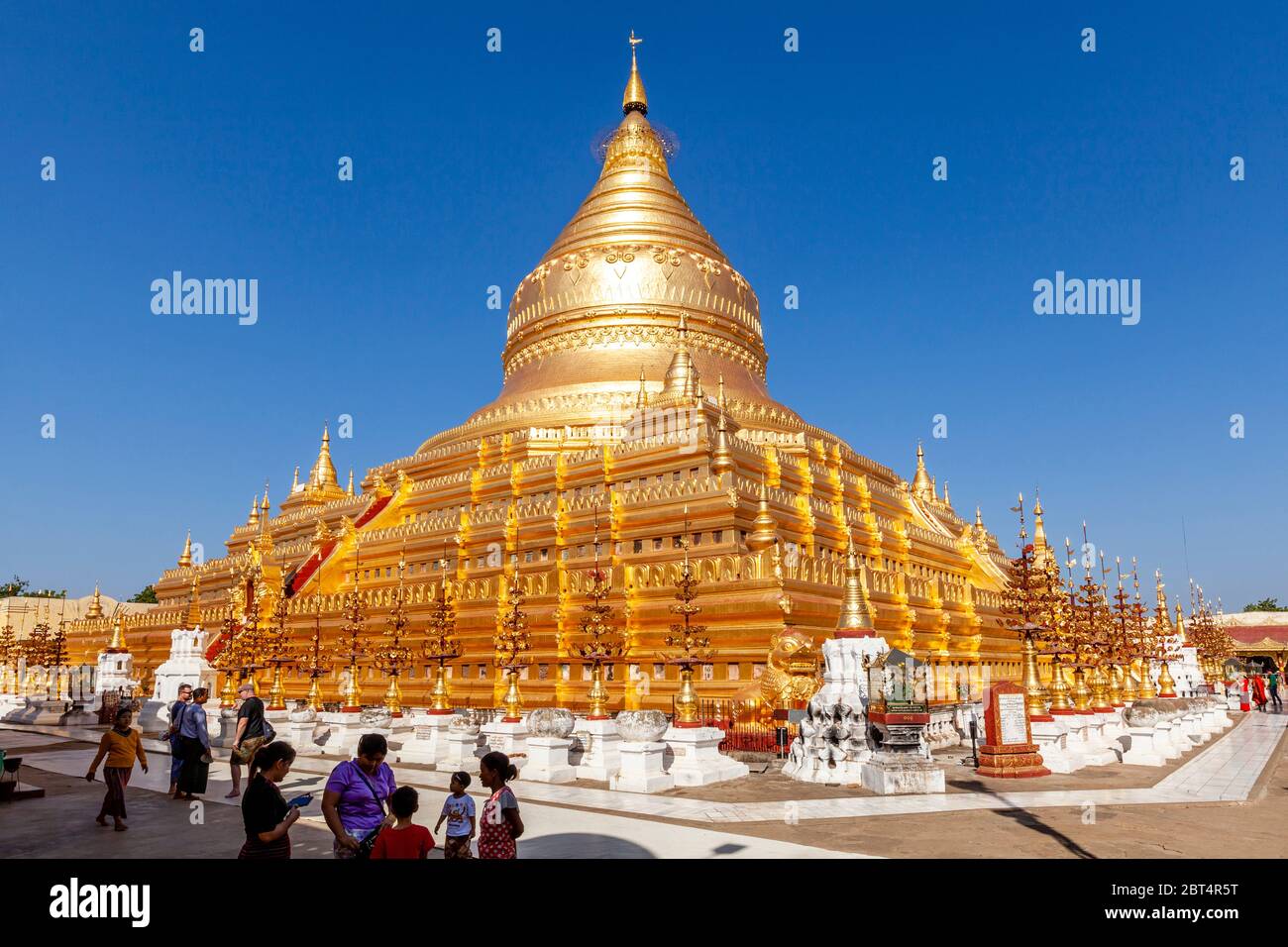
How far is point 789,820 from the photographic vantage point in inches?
509

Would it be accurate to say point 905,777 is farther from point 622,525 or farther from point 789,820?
point 622,525

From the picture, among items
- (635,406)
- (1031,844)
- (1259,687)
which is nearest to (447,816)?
(1031,844)

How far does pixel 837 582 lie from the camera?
1099 inches

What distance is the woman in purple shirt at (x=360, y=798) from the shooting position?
23.1ft

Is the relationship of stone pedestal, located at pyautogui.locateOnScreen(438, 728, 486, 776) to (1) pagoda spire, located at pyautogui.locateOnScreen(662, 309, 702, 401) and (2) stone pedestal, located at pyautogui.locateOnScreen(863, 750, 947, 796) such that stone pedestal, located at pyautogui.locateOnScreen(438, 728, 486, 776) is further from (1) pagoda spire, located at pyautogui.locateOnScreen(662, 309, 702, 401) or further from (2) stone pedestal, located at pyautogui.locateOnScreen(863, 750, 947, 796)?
(1) pagoda spire, located at pyautogui.locateOnScreen(662, 309, 702, 401)

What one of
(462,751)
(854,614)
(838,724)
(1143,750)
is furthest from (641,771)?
(1143,750)

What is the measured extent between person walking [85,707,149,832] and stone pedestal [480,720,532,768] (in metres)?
7.98

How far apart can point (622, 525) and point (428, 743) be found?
458 inches

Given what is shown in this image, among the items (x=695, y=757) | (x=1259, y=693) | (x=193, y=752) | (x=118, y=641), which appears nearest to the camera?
(x=193, y=752)

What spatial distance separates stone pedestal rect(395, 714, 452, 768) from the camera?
21094mm

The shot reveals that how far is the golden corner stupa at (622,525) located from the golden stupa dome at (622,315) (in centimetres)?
14

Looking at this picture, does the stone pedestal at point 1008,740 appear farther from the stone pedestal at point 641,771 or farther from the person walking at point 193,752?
the person walking at point 193,752

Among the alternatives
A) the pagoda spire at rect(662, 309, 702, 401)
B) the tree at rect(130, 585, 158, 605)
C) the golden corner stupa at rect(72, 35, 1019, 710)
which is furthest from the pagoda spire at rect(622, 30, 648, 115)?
the tree at rect(130, 585, 158, 605)

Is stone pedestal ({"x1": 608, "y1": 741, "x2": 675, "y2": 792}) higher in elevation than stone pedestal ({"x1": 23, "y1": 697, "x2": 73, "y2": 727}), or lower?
higher
